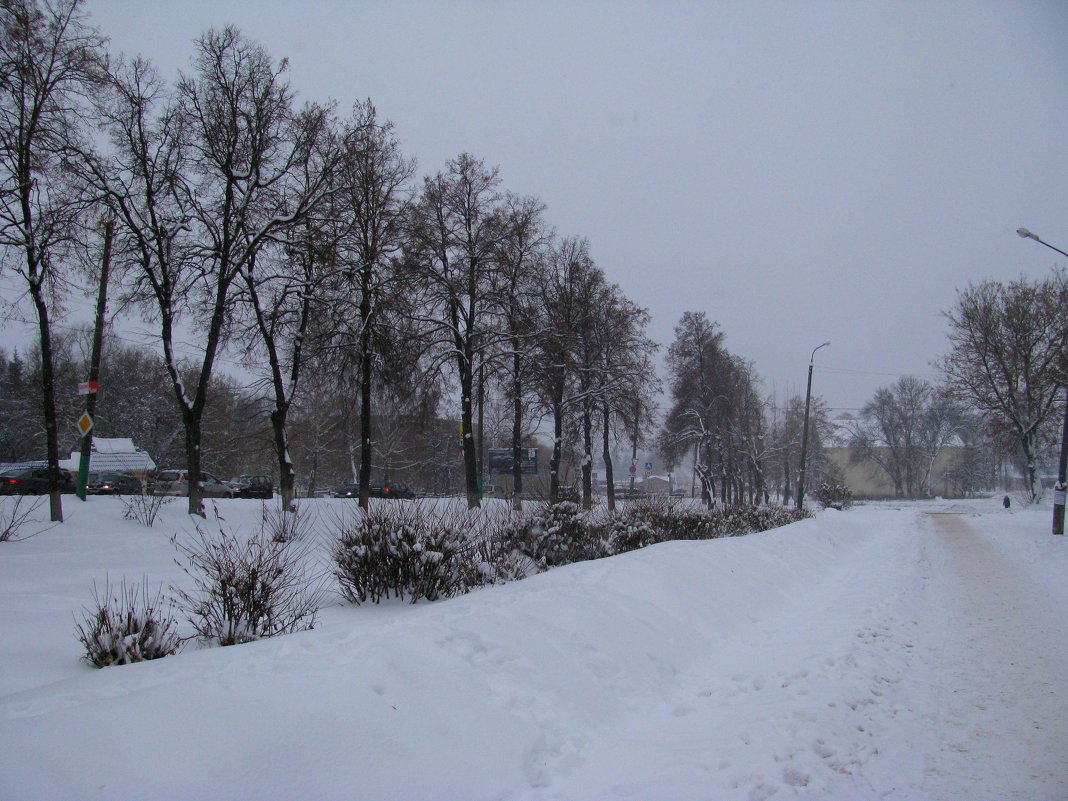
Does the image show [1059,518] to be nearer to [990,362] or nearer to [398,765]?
[990,362]

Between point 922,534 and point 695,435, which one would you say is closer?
point 922,534

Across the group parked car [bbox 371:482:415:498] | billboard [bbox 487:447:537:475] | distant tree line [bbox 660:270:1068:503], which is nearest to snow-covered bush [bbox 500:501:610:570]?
distant tree line [bbox 660:270:1068:503]

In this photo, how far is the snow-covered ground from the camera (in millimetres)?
3064

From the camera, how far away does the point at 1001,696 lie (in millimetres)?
5086

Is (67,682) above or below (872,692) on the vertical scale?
above

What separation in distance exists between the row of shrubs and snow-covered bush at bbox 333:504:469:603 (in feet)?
0.04

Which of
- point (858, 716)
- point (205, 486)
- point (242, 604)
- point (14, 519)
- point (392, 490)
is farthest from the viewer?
point (392, 490)

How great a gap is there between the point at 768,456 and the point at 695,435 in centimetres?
1822

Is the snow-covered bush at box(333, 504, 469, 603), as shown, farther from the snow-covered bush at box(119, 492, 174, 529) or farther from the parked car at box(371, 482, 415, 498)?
the parked car at box(371, 482, 415, 498)

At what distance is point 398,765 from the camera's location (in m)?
3.35

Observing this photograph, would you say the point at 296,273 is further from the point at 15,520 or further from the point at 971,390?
the point at 971,390

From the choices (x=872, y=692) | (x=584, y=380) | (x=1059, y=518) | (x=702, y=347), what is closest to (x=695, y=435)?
(x=702, y=347)

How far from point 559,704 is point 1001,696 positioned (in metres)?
3.67

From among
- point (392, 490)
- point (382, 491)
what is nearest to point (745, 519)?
point (382, 491)
